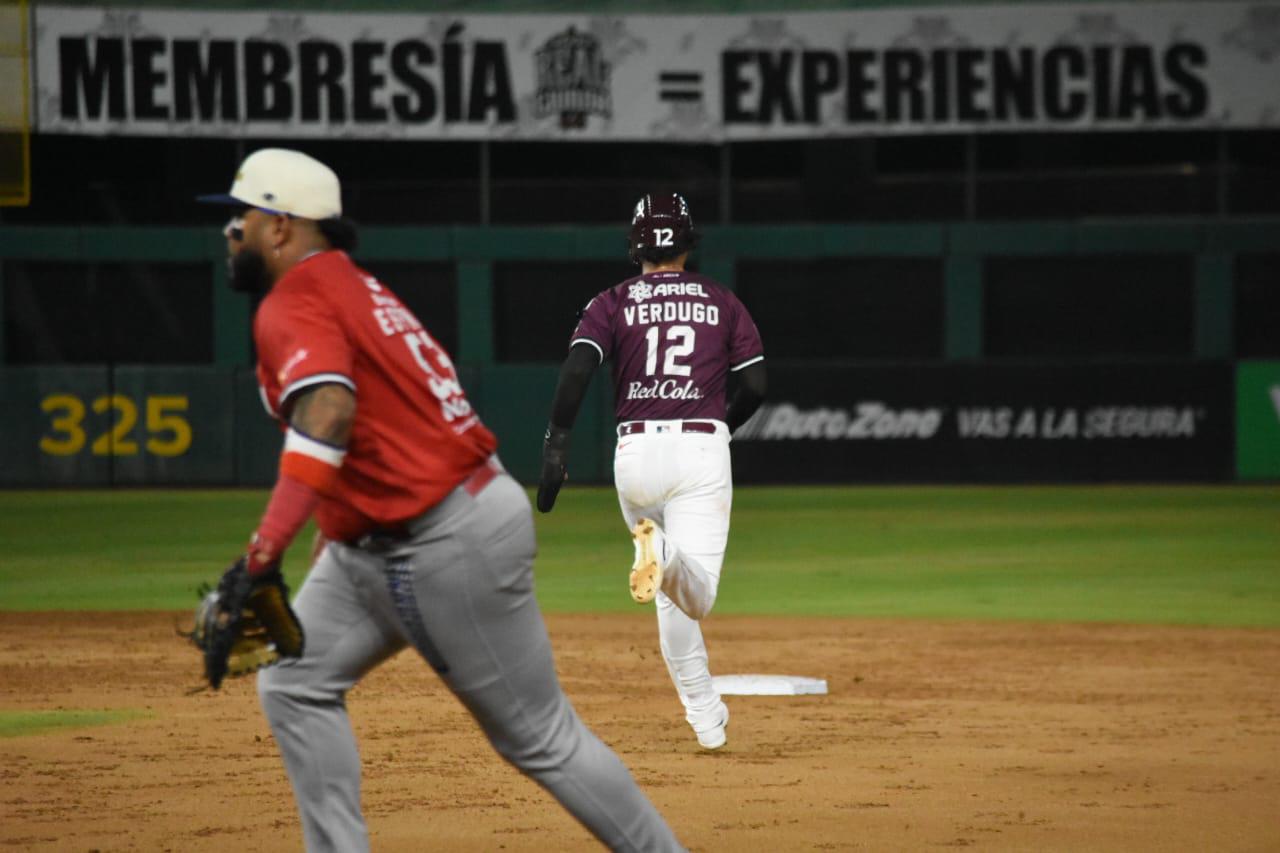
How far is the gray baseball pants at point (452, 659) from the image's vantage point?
4.00 m

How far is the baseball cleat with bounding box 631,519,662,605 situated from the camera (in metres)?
5.79

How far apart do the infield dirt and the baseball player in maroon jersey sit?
28.6 inches

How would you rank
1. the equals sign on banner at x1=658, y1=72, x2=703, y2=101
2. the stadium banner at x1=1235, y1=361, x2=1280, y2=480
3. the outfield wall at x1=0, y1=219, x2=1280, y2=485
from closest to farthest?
the stadium banner at x1=1235, y1=361, x2=1280, y2=480
the outfield wall at x1=0, y1=219, x2=1280, y2=485
the equals sign on banner at x1=658, y1=72, x2=703, y2=101

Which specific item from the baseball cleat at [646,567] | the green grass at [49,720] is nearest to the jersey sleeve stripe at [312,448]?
the baseball cleat at [646,567]

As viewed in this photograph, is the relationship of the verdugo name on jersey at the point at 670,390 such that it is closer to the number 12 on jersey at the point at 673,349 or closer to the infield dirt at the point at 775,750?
the number 12 on jersey at the point at 673,349

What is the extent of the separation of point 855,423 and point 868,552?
23.0ft

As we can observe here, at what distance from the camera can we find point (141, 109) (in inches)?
846

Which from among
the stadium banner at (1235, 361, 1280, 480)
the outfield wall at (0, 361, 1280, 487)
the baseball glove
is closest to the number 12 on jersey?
the baseball glove

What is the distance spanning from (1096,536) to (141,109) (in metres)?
12.3

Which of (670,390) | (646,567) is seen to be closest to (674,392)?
(670,390)

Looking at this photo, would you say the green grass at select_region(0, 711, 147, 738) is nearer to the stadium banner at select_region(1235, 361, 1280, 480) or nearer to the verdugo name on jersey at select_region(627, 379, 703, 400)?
the verdugo name on jersey at select_region(627, 379, 703, 400)

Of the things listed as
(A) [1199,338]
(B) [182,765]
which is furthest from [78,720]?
(A) [1199,338]

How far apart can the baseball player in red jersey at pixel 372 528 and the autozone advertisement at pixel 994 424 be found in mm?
17587

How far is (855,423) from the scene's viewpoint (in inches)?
864
